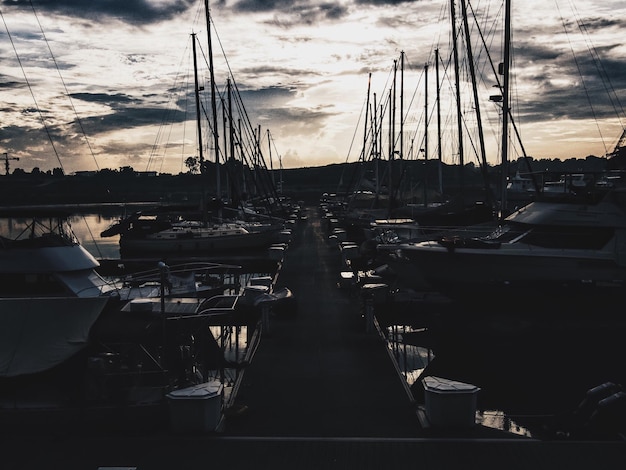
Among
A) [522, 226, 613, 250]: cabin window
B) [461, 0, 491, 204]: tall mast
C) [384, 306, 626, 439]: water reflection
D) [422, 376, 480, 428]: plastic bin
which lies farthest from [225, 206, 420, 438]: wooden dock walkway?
[461, 0, 491, 204]: tall mast

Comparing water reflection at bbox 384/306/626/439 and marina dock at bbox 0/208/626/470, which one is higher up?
marina dock at bbox 0/208/626/470

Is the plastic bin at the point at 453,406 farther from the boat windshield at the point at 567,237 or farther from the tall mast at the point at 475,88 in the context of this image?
the tall mast at the point at 475,88

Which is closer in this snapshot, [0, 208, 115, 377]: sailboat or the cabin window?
[0, 208, 115, 377]: sailboat

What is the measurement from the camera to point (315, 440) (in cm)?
1003

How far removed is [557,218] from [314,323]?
11.1 m

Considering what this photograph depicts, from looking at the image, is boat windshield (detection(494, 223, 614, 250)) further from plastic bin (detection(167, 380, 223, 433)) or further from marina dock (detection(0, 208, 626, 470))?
plastic bin (detection(167, 380, 223, 433))

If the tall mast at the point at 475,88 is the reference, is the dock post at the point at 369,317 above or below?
below

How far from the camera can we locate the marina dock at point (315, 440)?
9.28 meters

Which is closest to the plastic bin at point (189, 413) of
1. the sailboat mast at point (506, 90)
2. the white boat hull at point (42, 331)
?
the white boat hull at point (42, 331)

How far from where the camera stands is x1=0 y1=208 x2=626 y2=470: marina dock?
9281 mm

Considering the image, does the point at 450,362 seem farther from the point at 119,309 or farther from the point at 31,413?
the point at 31,413

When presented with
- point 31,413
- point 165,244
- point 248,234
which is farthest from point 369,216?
point 31,413

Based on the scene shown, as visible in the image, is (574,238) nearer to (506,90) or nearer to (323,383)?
(506,90)

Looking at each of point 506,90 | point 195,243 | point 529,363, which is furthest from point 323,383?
point 195,243
